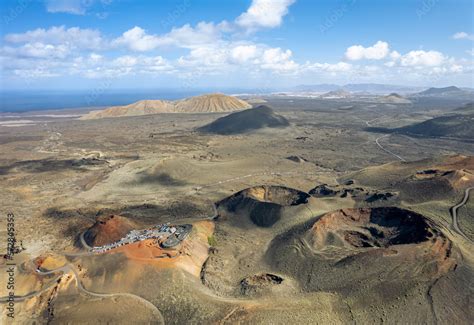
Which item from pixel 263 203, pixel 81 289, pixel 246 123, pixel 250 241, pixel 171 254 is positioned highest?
pixel 246 123

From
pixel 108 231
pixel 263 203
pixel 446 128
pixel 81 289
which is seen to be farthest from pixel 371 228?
pixel 446 128

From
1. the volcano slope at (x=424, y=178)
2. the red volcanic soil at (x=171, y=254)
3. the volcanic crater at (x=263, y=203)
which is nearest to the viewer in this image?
the red volcanic soil at (x=171, y=254)

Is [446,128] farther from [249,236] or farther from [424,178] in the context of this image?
[249,236]

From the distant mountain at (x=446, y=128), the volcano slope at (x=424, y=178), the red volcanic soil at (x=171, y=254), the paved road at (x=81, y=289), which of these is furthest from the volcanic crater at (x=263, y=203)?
the distant mountain at (x=446, y=128)

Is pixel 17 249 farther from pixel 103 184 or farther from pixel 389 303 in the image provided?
pixel 389 303

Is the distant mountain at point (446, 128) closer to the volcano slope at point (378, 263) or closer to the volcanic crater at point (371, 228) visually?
the volcanic crater at point (371, 228)

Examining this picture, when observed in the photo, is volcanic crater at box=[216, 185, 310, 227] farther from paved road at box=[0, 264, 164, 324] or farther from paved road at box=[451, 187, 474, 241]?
paved road at box=[0, 264, 164, 324]
